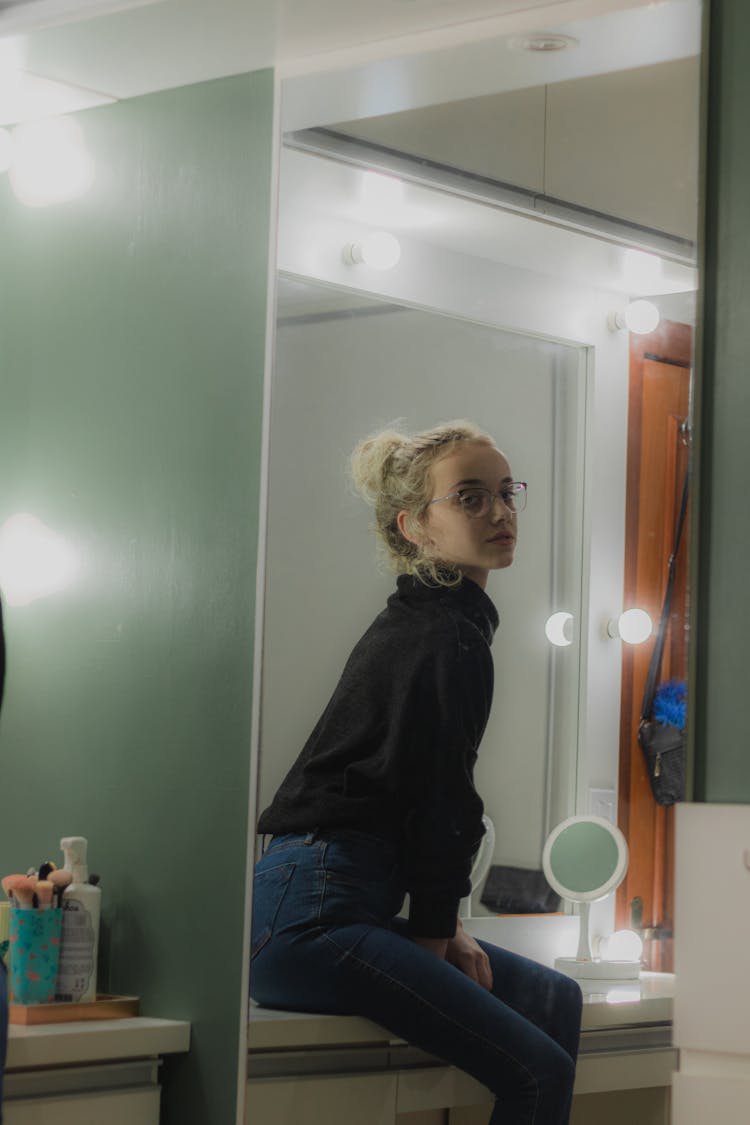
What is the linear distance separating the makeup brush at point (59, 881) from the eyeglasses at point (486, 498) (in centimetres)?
71

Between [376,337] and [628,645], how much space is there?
51 centimetres

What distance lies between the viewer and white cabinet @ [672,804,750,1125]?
1.72m

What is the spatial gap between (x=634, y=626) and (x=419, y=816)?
364 mm

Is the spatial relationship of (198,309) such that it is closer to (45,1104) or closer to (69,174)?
(69,174)

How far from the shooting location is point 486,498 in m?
1.99

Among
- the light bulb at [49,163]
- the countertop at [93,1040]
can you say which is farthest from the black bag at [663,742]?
the light bulb at [49,163]

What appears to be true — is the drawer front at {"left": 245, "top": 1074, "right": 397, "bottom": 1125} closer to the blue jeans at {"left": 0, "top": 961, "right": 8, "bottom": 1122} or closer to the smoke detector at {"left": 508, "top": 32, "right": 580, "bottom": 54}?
the blue jeans at {"left": 0, "top": 961, "right": 8, "bottom": 1122}

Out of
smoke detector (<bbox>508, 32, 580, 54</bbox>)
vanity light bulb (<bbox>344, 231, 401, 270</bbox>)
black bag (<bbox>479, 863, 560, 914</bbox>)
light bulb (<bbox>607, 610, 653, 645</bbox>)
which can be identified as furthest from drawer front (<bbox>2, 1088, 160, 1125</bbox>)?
smoke detector (<bbox>508, 32, 580, 54</bbox>)

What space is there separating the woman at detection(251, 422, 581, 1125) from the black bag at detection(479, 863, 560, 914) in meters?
0.04

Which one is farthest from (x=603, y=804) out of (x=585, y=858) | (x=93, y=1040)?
(x=93, y=1040)

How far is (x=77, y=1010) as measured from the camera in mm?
2148

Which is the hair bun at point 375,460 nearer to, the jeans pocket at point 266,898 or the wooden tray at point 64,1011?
the jeans pocket at point 266,898

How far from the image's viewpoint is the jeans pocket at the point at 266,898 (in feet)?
6.84

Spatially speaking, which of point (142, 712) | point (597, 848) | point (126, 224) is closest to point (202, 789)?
point (142, 712)
